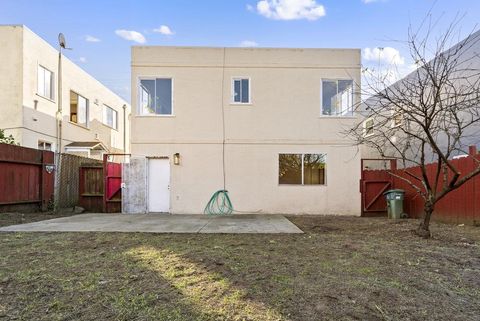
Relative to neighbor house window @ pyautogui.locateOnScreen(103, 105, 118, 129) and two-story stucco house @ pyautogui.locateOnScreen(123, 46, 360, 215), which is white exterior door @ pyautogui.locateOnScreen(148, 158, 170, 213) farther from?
neighbor house window @ pyautogui.locateOnScreen(103, 105, 118, 129)

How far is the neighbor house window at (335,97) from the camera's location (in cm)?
1262

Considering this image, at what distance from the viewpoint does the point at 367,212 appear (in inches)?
486

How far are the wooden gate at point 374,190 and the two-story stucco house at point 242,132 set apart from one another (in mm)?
288

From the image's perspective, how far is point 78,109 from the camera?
18469mm

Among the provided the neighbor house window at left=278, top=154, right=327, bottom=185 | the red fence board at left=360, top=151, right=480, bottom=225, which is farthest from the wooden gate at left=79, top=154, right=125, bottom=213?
the red fence board at left=360, top=151, right=480, bottom=225

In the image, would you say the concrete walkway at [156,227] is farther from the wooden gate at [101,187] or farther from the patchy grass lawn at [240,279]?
the wooden gate at [101,187]

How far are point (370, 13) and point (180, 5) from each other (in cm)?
658

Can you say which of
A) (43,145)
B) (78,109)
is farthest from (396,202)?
(78,109)

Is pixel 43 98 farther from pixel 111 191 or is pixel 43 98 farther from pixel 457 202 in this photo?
pixel 457 202

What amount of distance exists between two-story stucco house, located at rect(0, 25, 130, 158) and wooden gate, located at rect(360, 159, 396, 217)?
13114 millimetres

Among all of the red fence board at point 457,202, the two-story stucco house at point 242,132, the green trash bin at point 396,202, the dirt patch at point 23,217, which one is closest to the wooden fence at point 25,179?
the dirt patch at point 23,217

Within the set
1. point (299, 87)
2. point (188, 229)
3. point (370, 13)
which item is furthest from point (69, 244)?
point (370, 13)

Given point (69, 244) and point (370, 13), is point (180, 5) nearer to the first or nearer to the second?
point (370, 13)

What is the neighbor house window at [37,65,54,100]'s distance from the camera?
48.8ft
